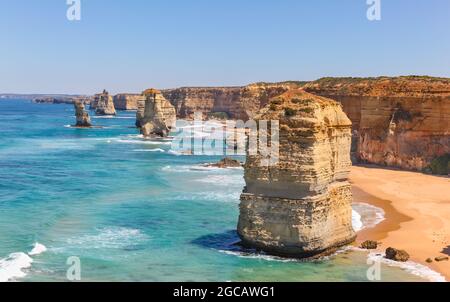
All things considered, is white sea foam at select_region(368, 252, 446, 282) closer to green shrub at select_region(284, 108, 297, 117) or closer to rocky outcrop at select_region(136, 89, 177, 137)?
green shrub at select_region(284, 108, 297, 117)

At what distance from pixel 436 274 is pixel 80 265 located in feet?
44.7

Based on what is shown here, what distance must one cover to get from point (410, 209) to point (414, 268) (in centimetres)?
1203

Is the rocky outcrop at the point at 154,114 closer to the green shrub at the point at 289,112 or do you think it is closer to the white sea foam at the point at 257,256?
the white sea foam at the point at 257,256

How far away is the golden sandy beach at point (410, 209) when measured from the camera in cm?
2372

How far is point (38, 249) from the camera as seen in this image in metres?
22.8

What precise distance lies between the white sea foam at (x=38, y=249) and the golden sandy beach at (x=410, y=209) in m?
14.1

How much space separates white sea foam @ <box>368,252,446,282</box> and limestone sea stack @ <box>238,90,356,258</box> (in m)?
1.78

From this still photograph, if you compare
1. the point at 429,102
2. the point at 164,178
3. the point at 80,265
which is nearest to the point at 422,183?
the point at 429,102

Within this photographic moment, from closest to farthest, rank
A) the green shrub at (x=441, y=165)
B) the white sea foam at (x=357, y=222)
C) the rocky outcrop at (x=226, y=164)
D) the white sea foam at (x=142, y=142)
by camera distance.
→ the white sea foam at (x=357, y=222), the green shrub at (x=441, y=165), the rocky outcrop at (x=226, y=164), the white sea foam at (x=142, y=142)

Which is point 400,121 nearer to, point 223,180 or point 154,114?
point 223,180

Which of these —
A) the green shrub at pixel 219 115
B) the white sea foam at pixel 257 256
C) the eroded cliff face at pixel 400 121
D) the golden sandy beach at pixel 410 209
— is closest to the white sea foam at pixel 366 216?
the golden sandy beach at pixel 410 209

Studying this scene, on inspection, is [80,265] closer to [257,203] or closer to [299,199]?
[257,203]

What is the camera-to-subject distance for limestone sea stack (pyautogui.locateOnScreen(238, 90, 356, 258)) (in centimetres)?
2084

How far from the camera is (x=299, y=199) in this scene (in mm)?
20891
